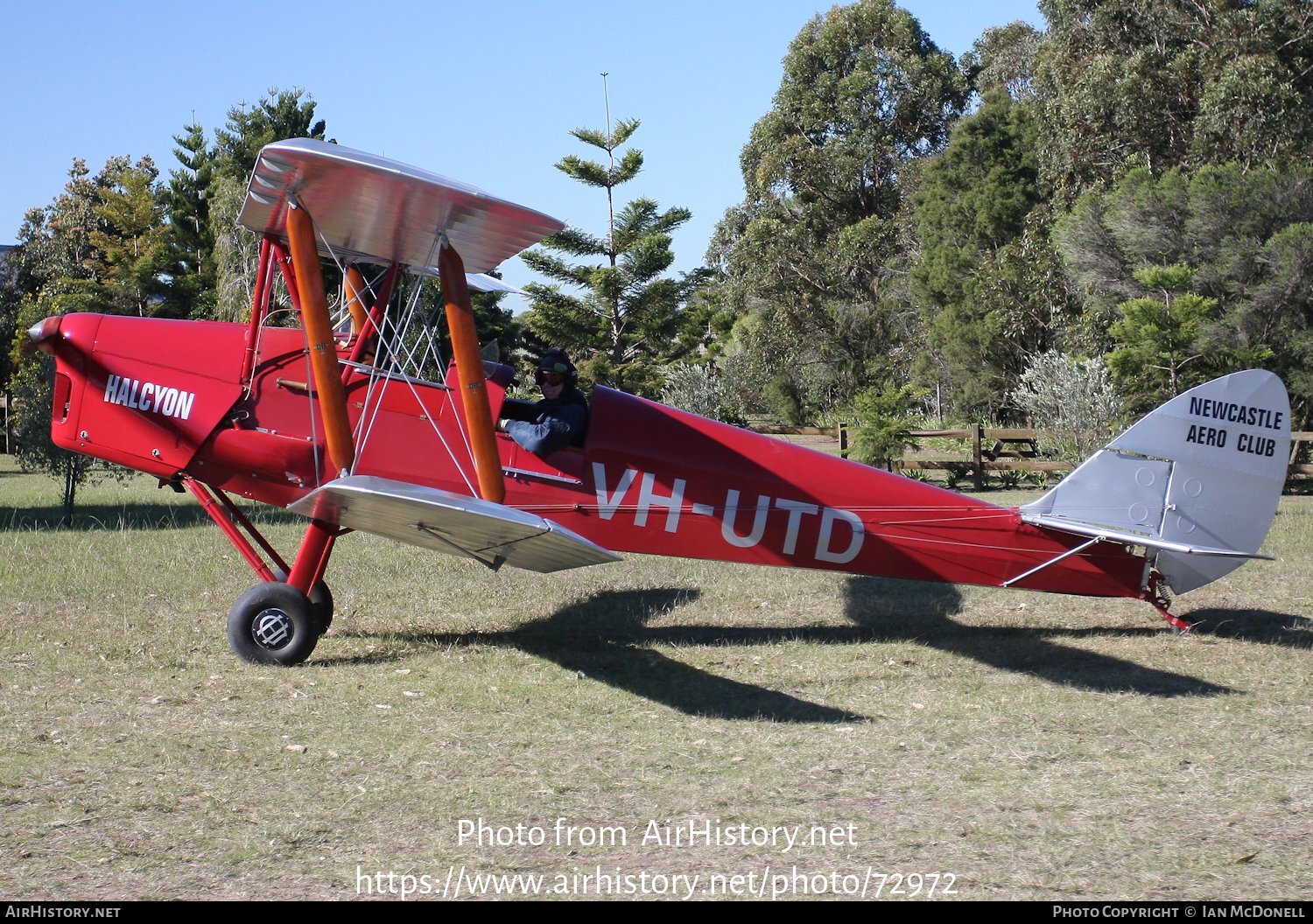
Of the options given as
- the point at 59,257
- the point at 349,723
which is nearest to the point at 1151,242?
the point at 349,723

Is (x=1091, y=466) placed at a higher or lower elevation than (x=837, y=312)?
lower

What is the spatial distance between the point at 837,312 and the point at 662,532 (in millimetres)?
33730

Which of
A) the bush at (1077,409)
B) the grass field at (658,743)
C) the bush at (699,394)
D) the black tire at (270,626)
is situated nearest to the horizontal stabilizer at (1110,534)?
the grass field at (658,743)

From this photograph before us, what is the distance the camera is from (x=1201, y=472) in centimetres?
729

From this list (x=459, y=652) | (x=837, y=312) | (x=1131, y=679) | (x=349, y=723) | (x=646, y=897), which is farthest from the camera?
(x=837, y=312)

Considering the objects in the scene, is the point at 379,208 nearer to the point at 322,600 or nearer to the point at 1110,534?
the point at 322,600

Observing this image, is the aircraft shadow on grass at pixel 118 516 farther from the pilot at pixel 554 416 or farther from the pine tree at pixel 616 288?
the pine tree at pixel 616 288

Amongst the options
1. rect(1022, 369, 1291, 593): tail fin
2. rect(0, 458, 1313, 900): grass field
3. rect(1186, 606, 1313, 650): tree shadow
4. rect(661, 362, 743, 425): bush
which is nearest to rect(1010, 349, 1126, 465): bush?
rect(661, 362, 743, 425): bush

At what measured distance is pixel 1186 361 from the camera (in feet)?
70.4

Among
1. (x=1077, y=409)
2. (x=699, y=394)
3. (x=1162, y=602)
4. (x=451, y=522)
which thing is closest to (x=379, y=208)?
(x=451, y=522)

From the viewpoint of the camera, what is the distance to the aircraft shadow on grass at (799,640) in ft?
21.1

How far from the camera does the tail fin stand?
285 inches

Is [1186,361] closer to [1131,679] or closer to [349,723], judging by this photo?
[1131,679]

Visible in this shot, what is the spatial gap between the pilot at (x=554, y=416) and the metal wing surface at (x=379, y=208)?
84 centimetres
